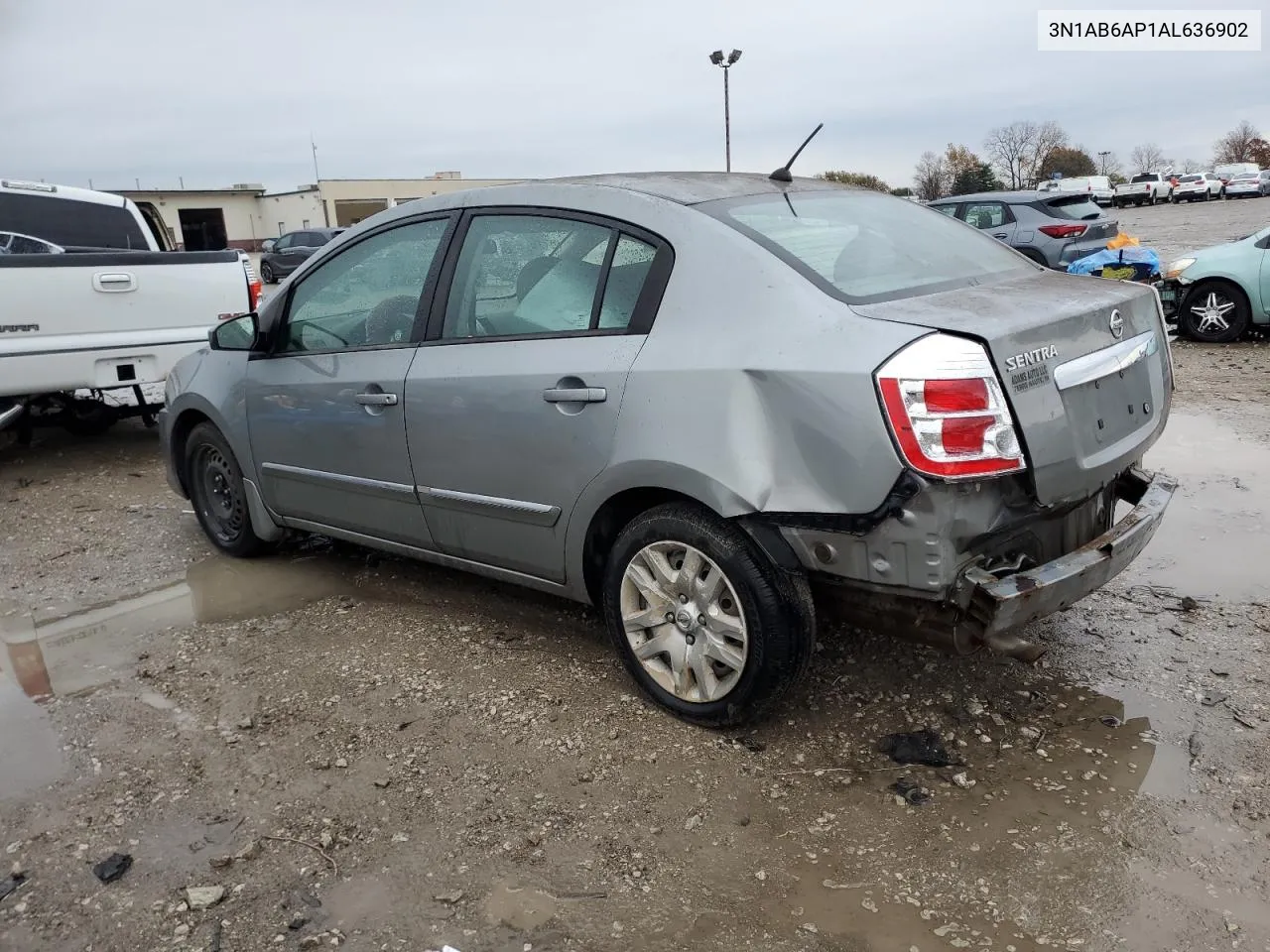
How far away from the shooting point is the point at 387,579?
479cm

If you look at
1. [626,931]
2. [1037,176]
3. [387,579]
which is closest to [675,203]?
[626,931]

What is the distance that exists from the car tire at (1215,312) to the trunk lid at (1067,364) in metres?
7.94

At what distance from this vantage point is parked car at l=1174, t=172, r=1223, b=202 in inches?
2096

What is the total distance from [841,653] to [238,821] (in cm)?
211

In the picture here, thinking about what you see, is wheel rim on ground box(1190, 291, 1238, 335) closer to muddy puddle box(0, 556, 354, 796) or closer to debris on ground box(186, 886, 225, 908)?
muddy puddle box(0, 556, 354, 796)

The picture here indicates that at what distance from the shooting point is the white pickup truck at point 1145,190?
5444cm

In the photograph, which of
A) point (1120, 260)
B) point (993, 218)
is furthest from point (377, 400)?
point (993, 218)

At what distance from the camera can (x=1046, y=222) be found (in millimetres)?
13977

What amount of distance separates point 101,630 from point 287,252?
29.6m

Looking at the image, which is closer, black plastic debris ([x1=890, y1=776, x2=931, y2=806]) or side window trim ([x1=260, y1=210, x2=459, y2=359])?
black plastic debris ([x1=890, y1=776, x2=931, y2=806])

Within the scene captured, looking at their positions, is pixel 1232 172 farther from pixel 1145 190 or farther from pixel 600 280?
pixel 600 280

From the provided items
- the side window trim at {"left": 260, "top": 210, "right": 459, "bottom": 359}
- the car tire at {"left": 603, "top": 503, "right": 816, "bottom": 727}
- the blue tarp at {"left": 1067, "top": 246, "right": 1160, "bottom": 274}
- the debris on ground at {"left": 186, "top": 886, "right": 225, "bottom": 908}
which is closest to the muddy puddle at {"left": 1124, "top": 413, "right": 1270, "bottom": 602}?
the car tire at {"left": 603, "top": 503, "right": 816, "bottom": 727}

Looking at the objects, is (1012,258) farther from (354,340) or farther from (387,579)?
(387,579)

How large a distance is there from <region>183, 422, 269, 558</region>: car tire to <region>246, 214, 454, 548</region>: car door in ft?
1.27
